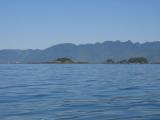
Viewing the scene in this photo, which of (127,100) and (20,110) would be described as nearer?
(20,110)

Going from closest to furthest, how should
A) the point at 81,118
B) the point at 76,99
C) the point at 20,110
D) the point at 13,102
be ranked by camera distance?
Answer: the point at 81,118 < the point at 20,110 < the point at 13,102 < the point at 76,99

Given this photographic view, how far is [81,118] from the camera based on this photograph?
20.6 metres

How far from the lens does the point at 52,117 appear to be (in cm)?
2089

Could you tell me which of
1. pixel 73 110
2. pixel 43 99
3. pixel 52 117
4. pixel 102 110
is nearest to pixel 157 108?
pixel 102 110

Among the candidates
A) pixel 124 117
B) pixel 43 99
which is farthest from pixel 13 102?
pixel 124 117

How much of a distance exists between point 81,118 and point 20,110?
15.2ft

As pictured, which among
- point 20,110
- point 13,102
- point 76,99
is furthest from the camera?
point 76,99

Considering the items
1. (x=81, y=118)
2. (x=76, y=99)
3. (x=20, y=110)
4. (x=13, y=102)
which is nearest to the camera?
(x=81, y=118)

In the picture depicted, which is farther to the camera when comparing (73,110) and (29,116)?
(73,110)

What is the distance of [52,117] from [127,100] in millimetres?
9135

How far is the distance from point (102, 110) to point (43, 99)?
24.5 ft

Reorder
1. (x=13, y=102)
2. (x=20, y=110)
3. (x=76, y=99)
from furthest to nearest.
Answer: (x=76, y=99) < (x=13, y=102) < (x=20, y=110)

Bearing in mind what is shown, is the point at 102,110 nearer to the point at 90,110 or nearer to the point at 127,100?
the point at 90,110

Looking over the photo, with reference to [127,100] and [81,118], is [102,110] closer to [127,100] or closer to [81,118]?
[81,118]
